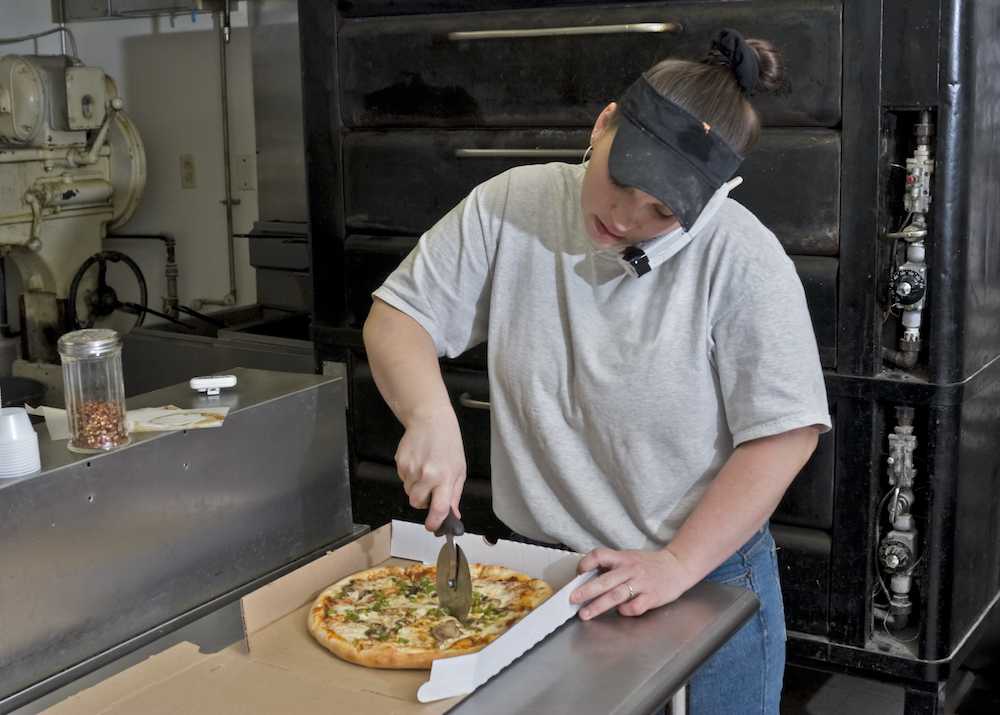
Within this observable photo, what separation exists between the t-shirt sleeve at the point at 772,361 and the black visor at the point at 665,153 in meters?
0.16

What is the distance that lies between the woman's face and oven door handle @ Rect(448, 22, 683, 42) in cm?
87

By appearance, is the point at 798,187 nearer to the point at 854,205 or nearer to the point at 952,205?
the point at 854,205

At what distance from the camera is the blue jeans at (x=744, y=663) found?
1.49 m

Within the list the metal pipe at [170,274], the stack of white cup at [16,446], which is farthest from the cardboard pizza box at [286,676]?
the metal pipe at [170,274]

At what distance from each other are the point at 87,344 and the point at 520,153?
3.87 ft

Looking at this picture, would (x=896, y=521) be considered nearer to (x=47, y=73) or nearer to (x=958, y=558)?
(x=958, y=558)

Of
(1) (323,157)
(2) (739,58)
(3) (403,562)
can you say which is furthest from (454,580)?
(1) (323,157)

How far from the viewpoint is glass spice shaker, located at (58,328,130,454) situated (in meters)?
1.45

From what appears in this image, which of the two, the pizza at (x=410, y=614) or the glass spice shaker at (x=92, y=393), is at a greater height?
the glass spice shaker at (x=92, y=393)

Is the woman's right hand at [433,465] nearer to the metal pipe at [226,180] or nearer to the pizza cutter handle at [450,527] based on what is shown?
the pizza cutter handle at [450,527]

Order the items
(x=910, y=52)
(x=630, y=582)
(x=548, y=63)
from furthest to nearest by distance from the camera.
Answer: (x=548, y=63), (x=910, y=52), (x=630, y=582)

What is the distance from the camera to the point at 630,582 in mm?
1310

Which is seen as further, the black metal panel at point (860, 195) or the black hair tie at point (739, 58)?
the black metal panel at point (860, 195)

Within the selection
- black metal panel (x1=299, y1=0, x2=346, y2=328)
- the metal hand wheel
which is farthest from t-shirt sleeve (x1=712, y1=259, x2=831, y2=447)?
the metal hand wheel
